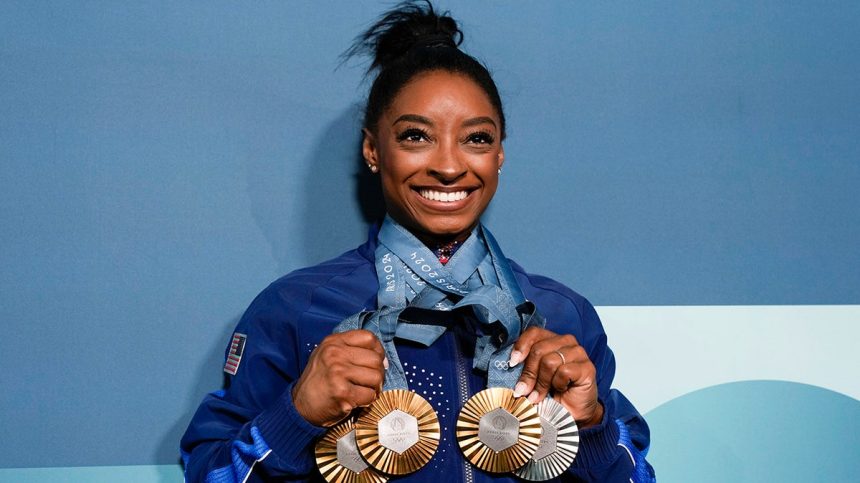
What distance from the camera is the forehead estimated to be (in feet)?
5.14

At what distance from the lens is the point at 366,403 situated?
1325mm

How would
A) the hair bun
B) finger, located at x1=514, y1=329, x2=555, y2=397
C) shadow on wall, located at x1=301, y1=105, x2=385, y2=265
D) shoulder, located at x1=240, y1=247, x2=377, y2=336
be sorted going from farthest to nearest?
shadow on wall, located at x1=301, y1=105, x2=385, y2=265 < the hair bun < shoulder, located at x1=240, y1=247, x2=377, y2=336 < finger, located at x1=514, y1=329, x2=555, y2=397

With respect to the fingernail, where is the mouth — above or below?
above

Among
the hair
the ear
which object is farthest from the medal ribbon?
the hair

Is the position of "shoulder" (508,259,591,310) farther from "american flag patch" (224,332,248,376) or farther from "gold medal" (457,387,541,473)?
"american flag patch" (224,332,248,376)

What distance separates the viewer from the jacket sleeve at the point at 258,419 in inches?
52.7

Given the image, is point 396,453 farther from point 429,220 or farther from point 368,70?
point 368,70

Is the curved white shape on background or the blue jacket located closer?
the blue jacket

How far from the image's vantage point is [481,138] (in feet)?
5.26

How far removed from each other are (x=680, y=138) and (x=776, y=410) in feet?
1.89

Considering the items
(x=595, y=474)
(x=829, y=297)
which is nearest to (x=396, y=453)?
(x=595, y=474)

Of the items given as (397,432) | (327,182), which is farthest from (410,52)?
(397,432)

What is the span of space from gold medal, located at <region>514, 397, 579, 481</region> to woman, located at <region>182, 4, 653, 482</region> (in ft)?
0.06

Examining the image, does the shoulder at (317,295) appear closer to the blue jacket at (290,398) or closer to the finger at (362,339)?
the blue jacket at (290,398)
